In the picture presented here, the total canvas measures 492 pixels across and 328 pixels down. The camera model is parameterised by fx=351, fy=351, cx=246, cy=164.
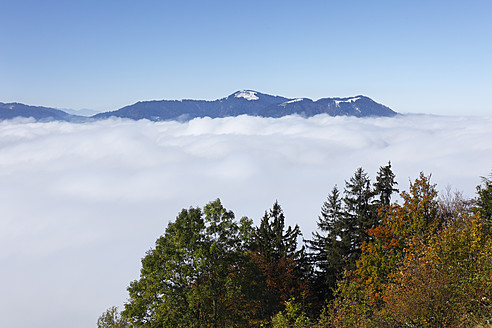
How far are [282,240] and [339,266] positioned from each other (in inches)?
274

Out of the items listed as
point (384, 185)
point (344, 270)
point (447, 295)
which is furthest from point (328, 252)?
point (447, 295)

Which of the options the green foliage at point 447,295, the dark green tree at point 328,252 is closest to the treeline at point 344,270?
the green foliage at point 447,295

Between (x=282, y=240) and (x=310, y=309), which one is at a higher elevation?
(x=282, y=240)

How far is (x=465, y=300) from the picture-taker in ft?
44.9

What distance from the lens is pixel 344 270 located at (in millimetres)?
18312

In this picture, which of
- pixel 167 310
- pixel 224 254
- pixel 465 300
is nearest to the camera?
pixel 465 300

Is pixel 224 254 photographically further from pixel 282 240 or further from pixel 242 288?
pixel 282 240

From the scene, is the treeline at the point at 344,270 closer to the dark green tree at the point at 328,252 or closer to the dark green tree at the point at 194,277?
the dark green tree at the point at 194,277

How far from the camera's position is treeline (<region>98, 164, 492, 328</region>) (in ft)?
46.0

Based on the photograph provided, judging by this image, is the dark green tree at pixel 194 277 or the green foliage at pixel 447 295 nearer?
the green foliage at pixel 447 295

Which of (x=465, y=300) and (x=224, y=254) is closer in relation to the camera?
(x=465, y=300)

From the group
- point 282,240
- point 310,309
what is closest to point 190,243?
point 282,240

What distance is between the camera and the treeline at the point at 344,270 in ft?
46.0

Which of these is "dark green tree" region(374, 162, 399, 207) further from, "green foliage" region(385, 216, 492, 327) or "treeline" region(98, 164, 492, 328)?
"green foliage" region(385, 216, 492, 327)
